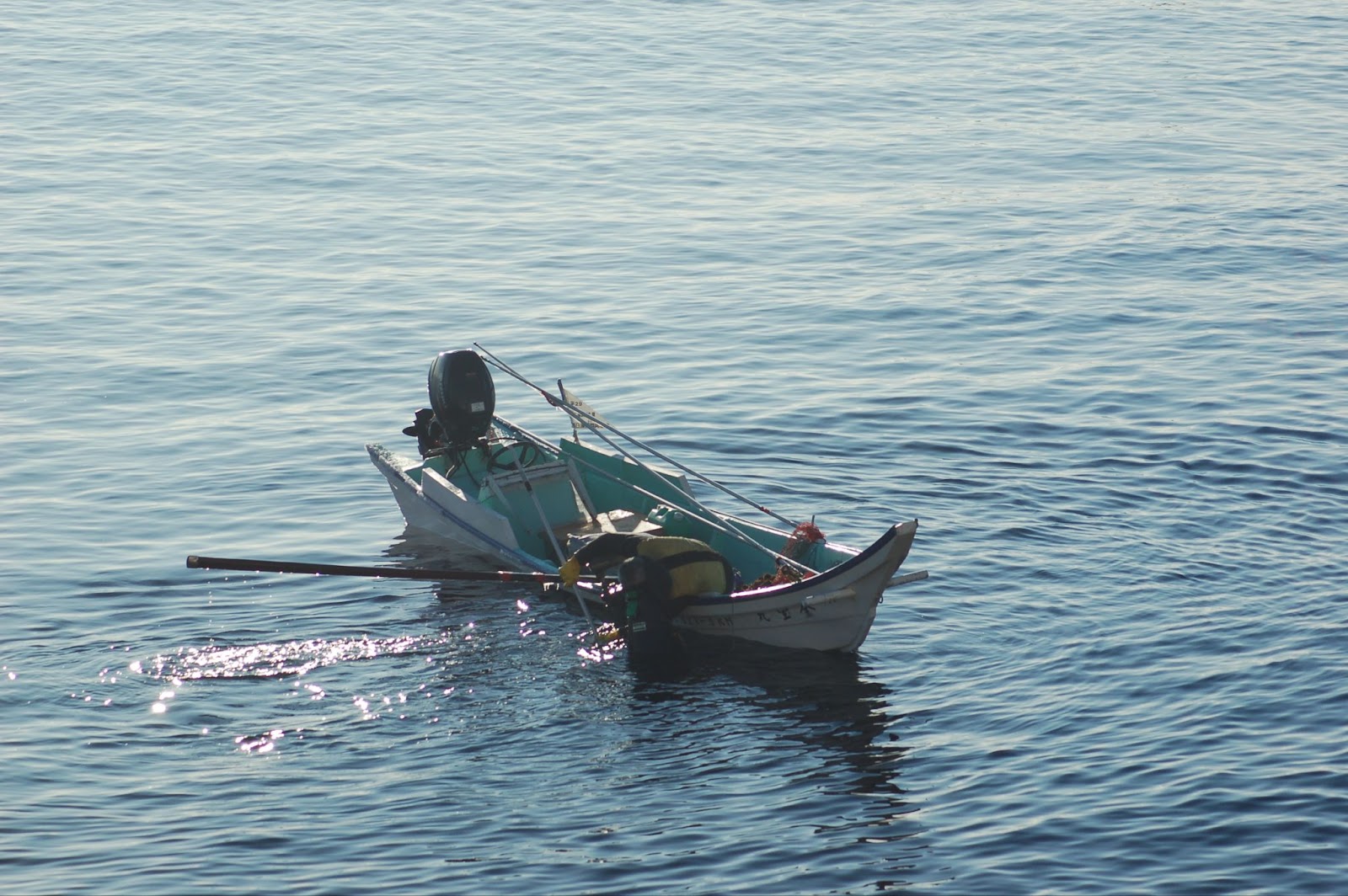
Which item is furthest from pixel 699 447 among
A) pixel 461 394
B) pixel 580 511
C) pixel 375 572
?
pixel 375 572

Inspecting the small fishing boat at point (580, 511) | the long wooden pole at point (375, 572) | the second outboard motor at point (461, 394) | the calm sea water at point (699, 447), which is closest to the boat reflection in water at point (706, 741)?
the calm sea water at point (699, 447)

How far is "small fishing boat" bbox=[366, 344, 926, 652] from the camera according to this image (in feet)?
57.1

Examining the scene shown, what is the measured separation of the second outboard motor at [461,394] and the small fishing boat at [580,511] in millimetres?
15

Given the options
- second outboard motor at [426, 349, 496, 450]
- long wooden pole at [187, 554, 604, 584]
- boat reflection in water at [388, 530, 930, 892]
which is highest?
second outboard motor at [426, 349, 496, 450]

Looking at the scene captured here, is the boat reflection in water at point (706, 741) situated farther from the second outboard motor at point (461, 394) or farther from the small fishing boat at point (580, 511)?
the second outboard motor at point (461, 394)

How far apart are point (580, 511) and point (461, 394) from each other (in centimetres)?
205

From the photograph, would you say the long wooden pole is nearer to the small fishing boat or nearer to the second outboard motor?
the small fishing boat

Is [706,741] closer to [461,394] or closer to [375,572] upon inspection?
[375,572]

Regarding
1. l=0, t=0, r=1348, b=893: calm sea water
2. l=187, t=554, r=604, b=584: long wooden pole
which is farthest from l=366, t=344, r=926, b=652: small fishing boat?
l=0, t=0, r=1348, b=893: calm sea water

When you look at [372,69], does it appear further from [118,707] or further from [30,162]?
[118,707]

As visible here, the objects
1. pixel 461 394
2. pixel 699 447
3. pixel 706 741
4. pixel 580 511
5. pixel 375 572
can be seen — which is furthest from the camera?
pixel 699 447

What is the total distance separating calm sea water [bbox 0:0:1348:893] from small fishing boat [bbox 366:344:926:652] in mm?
554

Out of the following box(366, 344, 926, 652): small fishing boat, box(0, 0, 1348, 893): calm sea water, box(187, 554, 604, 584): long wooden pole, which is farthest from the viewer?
box(187, 554, 604, 584): long wooden pole

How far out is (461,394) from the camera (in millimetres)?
20781
